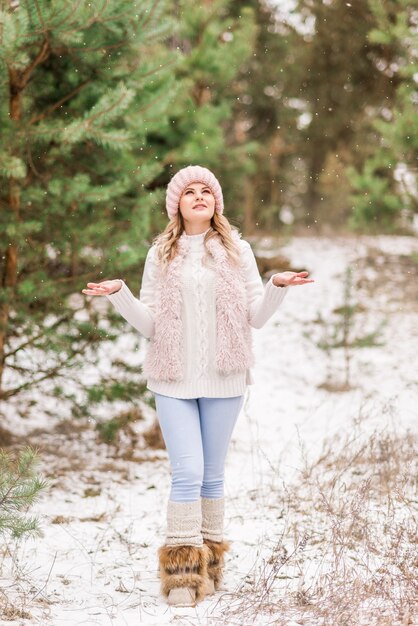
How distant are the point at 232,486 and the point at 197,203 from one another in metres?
2.99

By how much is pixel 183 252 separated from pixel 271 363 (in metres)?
7.27

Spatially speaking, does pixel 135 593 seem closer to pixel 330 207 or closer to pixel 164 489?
pixel 164 489

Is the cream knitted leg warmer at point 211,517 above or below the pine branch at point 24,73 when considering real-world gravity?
below

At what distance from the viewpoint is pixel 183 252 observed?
387 centimetres

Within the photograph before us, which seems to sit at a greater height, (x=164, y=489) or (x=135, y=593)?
(x=164, y=489)

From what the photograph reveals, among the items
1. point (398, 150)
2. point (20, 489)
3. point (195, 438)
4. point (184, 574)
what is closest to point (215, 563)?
point (184, 574)

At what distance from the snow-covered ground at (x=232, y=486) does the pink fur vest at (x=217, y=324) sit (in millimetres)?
1125

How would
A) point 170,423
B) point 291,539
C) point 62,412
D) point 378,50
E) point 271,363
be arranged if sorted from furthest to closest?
1. point 378,50
2. point 271,363
3. point 62,412
4. point 291,539
5. point 170,423

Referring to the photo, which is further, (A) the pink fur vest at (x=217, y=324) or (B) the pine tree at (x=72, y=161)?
(B) the pine tree at (x=72, y=161)

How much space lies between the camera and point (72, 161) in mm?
5977

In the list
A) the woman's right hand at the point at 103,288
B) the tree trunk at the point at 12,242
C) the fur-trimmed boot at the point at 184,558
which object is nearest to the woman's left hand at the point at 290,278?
the woman's right hand at the point at 103,288

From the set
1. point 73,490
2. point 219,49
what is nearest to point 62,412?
point 73,490

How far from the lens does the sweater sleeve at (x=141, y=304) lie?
3695 mm

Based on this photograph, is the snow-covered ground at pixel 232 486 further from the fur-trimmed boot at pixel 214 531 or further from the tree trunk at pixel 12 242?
the tree trunk at pixel 12 242
